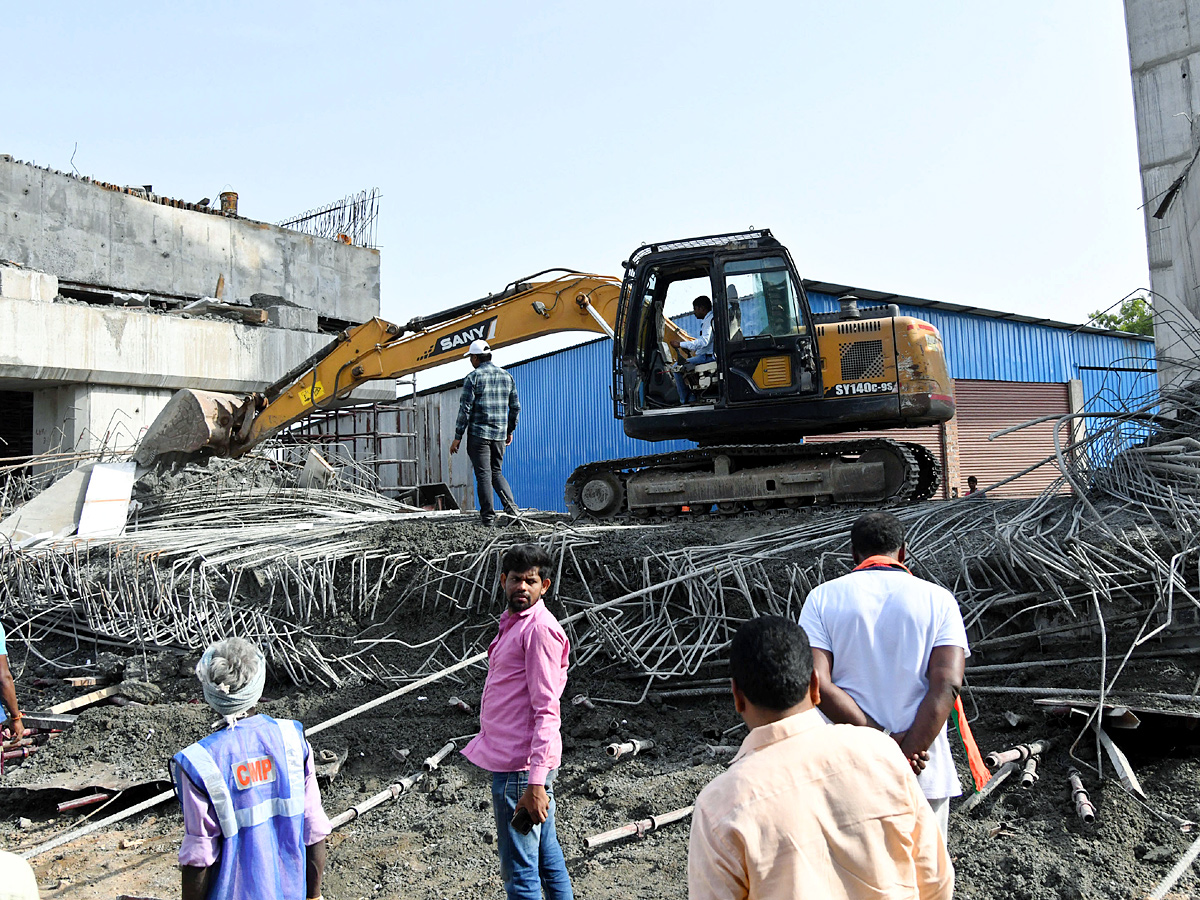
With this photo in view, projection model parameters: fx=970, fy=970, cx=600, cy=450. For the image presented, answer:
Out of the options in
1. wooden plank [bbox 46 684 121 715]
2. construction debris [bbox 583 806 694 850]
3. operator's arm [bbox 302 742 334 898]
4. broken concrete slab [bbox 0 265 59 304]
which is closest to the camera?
operator's arm [bbox 302 742 334 898]

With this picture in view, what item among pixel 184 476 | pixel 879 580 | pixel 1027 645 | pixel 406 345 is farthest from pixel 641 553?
pixel 184 476

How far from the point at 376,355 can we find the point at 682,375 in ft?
12.4

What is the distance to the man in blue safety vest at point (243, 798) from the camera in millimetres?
2641

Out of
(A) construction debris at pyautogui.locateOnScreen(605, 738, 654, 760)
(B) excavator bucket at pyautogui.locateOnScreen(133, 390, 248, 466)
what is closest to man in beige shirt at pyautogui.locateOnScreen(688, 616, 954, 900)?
(A) construction debris at pyautogui.locateOnScreen(605, 738, 654, 760)

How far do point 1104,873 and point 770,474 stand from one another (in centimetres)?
558

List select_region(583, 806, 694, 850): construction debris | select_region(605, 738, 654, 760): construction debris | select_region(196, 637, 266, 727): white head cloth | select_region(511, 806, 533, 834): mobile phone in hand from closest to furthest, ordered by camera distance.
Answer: select_region(196, 637, 266, 727): white head cloth < select_region(511, 806, 533, 834): mobile phone in hand < select_region(583, 806, 694, 850): construction debris < select_region(605, 738, 654, 760): construction debris

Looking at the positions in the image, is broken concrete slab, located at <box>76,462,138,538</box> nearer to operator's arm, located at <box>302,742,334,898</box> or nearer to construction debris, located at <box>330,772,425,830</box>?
construction debris, located at <box>330,772,425,830</box>

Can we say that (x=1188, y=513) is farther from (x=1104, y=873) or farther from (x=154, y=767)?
(x=154, y=767)

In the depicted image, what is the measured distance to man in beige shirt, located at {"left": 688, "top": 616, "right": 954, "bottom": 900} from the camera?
1789mm

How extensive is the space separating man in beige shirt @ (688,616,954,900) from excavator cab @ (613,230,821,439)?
729 cm

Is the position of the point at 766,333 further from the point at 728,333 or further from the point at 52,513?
the point at 52,513

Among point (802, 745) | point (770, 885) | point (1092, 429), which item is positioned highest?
point (1092, 429)

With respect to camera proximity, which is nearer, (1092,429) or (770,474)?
(1092,429)

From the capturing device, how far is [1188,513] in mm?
5539
